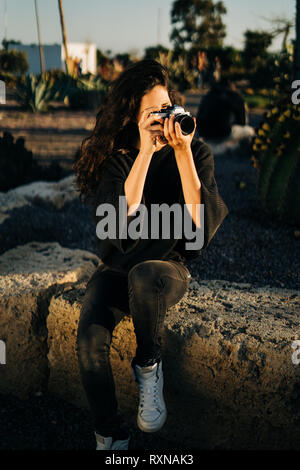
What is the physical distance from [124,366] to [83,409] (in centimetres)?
37

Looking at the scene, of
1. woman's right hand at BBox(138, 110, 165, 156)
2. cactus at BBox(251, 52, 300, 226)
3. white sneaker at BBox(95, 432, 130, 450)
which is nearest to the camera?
white sneaker at BBox(95, 432, 130, 450)

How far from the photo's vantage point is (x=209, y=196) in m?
1.80

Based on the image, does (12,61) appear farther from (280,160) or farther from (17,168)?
(280,160)

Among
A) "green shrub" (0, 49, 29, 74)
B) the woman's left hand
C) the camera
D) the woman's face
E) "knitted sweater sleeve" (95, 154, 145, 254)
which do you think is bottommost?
"knitted sweater sleeve" (95, 154, 145, 254)

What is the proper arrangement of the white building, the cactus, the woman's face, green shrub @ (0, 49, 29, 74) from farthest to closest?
1. the white building
2. green shrub @ (0, 49, 29, 74)
3. the cactus
4. the woman's face

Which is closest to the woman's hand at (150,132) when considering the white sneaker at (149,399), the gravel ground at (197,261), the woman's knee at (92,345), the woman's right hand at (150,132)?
the woman's right hand at (150,132)

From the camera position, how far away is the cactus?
11.3ft

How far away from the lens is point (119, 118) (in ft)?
6.49

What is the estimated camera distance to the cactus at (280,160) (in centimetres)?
344

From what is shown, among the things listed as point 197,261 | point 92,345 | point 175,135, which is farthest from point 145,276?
point 197,261

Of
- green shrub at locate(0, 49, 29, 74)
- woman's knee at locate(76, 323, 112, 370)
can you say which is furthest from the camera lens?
green shrub at locate(0, 49, 29, 74)

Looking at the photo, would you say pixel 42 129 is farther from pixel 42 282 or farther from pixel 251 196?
pixel 42 282

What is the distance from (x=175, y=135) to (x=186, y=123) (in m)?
0.06

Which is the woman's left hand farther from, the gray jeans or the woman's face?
the gray jeans
